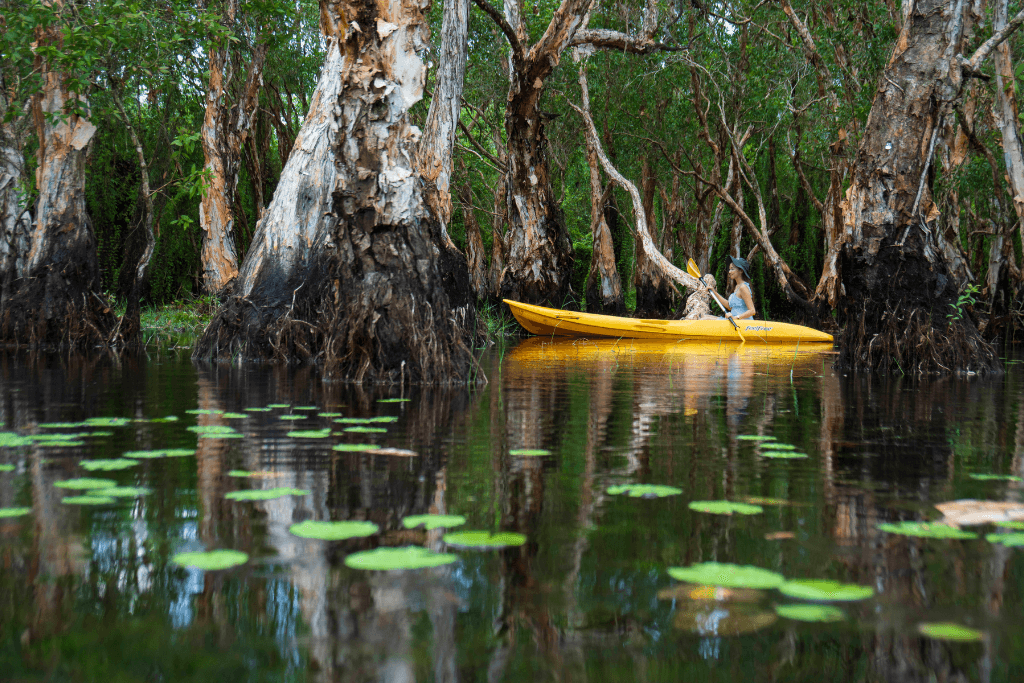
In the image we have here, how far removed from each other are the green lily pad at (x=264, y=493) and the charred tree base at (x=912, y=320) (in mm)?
5742

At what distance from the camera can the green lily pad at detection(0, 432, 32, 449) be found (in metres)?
3.17

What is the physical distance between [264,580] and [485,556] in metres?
0.47

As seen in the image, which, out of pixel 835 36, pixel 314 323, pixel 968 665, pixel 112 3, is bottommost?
pixel 968 665

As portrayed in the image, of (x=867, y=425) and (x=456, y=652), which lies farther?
(x=867, y=425)

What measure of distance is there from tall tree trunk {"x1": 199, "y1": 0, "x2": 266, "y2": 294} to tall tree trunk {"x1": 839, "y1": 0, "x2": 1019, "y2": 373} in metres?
9.37

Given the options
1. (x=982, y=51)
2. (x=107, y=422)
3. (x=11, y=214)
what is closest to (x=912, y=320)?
(x=982, y=51)

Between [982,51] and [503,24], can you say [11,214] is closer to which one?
[503,24]

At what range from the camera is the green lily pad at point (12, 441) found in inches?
125

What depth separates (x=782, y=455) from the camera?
3.14 meters

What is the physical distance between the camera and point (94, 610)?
5.10ft

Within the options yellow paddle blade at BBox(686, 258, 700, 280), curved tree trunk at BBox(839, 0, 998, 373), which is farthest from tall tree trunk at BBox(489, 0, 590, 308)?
curved tree trunk at BBox(839, 0, 998, 373)

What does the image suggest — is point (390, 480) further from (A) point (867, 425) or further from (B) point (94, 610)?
(A) point (867, 425)

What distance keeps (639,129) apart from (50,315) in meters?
12.6

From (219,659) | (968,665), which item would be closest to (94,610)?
(219,659)
